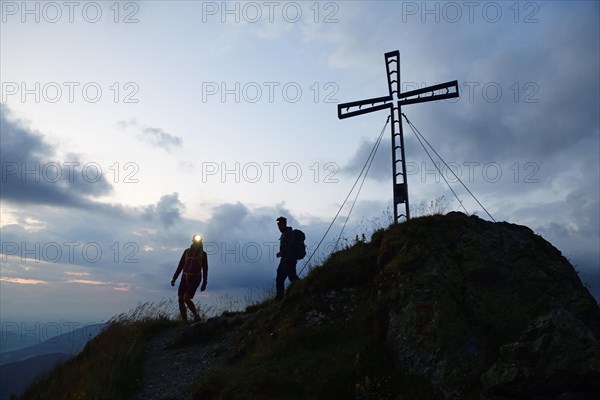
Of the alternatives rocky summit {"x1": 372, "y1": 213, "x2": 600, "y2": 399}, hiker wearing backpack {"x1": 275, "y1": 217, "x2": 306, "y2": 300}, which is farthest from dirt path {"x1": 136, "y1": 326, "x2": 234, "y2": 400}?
rocky summit {"x1": 372, "y1": 213, "x2": 600, "y2": 399}

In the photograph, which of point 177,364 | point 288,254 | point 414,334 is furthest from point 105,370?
point 414,334

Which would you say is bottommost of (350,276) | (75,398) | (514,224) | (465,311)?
(75,398)

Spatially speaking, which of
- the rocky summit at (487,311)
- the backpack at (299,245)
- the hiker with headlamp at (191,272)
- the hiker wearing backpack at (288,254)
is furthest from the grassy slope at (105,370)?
the rocky summit at (487,311)

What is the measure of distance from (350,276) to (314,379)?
12.5 ft

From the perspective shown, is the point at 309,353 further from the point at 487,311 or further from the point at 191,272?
the point at 191,272

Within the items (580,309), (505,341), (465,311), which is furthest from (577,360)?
(580,309)

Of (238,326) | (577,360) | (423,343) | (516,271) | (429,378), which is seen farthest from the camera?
(238,326)

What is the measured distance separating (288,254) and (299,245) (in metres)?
0.47

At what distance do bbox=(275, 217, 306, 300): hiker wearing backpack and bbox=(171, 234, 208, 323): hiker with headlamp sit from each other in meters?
3.37

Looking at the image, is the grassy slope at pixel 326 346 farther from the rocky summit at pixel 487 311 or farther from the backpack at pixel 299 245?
the backpack at pixel 299 245

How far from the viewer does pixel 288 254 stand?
13461mm

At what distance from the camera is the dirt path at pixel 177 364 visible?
1027 centimetres

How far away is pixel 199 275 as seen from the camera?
15.4 meters

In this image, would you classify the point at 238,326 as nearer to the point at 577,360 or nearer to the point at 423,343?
the point at 423,343
